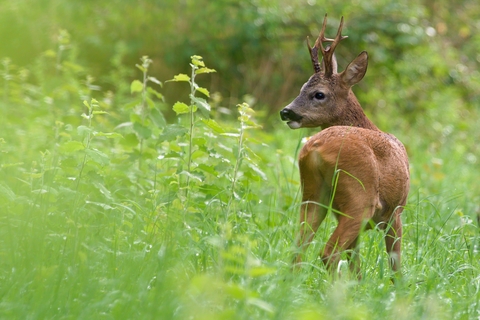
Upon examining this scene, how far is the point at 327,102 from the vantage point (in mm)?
4781

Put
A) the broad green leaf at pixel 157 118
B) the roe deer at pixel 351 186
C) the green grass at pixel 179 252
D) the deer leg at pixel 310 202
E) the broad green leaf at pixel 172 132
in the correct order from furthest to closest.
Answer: the broad green leaf at pixel 157 118 < the broad green leaf at pixel 172 132 < the deer leg at pixel 310 202 < the roe deer at pixel 351 186 < the green grass at pixel 179 252

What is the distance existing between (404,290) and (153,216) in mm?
1347

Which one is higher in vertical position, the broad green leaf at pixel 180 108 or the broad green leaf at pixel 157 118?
the broad green leaf at pixel 180 108

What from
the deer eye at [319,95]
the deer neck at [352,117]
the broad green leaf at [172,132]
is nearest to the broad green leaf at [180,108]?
the broad green leaf at [172,132]

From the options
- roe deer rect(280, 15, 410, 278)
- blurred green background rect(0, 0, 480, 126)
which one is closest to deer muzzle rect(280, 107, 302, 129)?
roe deer rect(280, 15, 410, 278)

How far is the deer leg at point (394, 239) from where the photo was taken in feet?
13.0

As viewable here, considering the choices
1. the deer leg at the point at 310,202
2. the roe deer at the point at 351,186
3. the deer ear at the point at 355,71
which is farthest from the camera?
the deer ear at the point at 355,71

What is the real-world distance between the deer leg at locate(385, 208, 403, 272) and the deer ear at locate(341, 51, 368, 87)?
108cm

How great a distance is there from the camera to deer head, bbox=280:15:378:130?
188 inches

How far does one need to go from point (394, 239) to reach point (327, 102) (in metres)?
1.07

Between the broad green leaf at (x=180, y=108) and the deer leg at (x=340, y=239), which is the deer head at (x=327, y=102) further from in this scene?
the deer leg at (x=340, y=239)

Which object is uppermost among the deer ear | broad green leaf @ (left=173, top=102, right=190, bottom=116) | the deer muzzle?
the deer ear

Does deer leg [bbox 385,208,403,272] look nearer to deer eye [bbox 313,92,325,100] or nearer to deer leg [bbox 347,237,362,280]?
deer leg [bbox 347,237,362,280]

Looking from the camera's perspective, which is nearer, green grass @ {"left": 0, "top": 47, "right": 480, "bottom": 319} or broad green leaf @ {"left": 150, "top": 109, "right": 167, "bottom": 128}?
green grass @ {"left": 0, "top": 47, "right": 480, "bottom": 319}
